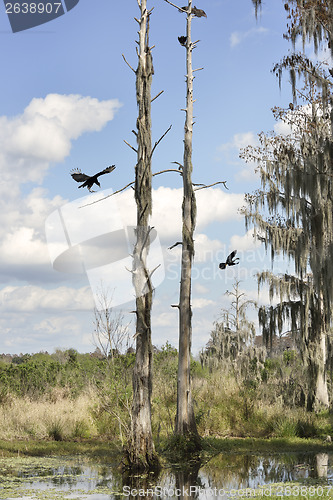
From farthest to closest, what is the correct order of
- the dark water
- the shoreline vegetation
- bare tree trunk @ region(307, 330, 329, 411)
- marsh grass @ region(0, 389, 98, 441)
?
bare tree trunk @ region(307, 330, 329, 411) < marsh grass @ region(0, 389, 98, 441) < the shoreline vegetation < the dark water

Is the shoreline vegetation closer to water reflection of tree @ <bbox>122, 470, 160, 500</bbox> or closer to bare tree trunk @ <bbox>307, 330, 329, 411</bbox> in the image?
bare tree trunk @ <bbox>307, 330, 329, 411</bbox>

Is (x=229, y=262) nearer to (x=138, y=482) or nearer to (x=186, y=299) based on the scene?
(x=186, y=299)

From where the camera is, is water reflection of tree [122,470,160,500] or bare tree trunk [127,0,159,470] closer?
water reflection of tree [122,470,160,500]

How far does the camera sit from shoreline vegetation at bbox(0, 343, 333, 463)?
42.3 feet

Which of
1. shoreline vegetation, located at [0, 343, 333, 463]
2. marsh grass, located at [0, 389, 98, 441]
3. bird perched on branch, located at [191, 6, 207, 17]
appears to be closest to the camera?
shoreline vegetation, located at [0, 343, 333, 463]

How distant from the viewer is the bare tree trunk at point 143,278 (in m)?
10.2

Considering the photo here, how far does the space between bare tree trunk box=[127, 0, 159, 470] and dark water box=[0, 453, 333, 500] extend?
0.53 m

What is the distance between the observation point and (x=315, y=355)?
17.2m

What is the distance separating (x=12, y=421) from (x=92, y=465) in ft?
15.7

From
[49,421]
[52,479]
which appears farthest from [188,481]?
[49,421]

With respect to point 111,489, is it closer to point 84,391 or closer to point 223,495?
point 223,495

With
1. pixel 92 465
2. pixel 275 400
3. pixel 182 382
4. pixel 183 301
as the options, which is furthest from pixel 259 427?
pixel 92 465

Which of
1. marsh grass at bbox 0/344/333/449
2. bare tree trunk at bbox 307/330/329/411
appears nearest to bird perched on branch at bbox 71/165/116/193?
marsh grass at bbox 0/344/333/449

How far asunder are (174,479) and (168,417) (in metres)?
5.86
